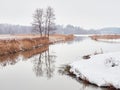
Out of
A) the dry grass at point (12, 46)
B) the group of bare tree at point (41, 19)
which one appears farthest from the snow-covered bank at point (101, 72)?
the group of bare tree at point (41, 19)

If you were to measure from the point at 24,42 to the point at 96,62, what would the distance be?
22.2 m

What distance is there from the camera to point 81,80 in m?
15.3

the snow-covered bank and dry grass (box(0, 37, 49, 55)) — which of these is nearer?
the snow-covered bank

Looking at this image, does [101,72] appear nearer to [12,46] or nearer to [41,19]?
[12,46]

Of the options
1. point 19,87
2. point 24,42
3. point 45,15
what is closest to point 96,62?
point 19,87

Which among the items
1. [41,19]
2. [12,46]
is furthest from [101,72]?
[41,19]

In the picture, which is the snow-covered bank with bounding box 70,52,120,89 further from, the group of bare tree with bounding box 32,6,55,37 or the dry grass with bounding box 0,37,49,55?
the group of bare tree with bounding box 32,6,55,37

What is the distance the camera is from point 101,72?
14883 millimetres

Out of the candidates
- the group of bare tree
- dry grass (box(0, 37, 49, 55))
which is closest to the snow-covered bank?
dry grass (box(0, 37, 49, 55))

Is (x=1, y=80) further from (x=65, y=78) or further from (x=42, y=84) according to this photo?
(x=65, y=78)

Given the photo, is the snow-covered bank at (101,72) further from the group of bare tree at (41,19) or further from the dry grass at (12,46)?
the group of bare tree at (41,19)

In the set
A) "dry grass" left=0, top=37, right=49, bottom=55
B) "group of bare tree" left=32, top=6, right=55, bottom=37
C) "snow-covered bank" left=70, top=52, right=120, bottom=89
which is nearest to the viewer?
"snow-covered bank" left=70, top=52, right=120, bottom=89

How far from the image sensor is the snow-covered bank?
43.2 ft

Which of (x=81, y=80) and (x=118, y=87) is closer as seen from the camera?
(x=118, y=87)
